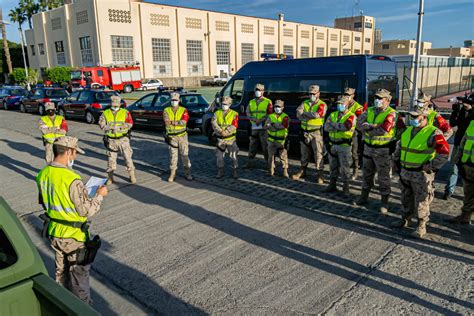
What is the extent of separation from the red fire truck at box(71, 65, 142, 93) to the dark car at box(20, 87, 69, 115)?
15.6 m

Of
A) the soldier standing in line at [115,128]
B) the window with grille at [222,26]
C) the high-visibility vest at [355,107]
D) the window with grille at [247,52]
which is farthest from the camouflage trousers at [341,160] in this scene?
the window with grille at [247,52]

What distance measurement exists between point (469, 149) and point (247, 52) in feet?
201

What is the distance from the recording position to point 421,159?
5.18m

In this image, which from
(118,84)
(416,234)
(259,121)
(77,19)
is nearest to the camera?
(416,234)

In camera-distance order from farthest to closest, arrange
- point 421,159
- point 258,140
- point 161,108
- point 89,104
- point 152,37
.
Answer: point 152,37 < point 89,104 < point 161,108 < point 258,140 < point 421,159

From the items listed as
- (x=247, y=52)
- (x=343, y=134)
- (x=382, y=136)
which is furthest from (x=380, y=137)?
(x=247, y=52)

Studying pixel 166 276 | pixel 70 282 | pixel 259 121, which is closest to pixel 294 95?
pixel 259 121

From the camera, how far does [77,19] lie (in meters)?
50.8

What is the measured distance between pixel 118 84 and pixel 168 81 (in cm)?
1119

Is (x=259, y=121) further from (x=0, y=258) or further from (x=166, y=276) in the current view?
(x=0, y=258)

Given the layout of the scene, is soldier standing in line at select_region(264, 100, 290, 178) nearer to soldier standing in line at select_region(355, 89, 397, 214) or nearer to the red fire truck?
soldier standing in line at select_region(355, 89, 397, 214)

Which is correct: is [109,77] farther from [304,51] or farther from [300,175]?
[304,51]

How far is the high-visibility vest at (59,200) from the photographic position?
3.25m

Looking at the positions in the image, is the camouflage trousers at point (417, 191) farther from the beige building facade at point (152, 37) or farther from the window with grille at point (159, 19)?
the window with grille at point (159, 19)
